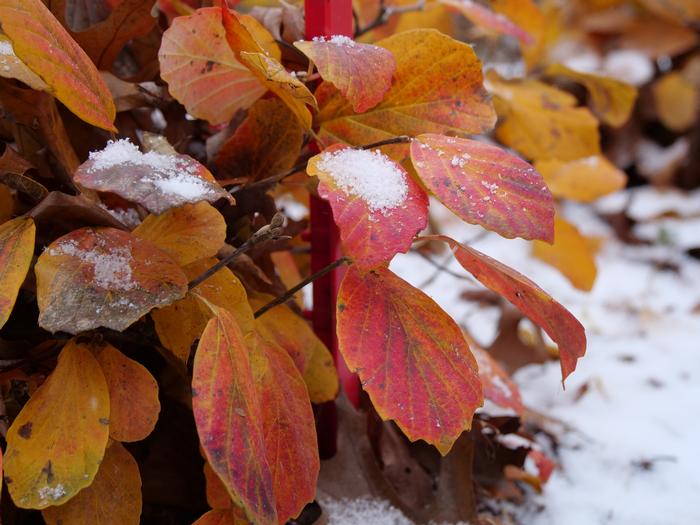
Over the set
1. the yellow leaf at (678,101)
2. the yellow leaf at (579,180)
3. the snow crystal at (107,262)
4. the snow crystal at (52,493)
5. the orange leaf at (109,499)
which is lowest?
the yellow leaf at (678,101)

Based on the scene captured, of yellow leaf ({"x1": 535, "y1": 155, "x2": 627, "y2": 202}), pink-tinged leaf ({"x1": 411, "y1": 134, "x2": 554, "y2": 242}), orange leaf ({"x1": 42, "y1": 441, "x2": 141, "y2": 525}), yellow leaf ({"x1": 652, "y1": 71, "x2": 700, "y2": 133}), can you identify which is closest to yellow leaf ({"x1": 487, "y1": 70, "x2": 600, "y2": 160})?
yellow leaf ({"x1": 535, "y1": 155, "x2": 627, "y2": 202})

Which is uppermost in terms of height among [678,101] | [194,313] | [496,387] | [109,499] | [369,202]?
[369,202]

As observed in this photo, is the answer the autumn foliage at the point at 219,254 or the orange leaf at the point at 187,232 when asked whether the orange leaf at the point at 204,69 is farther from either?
the orange leaf at the point at 187,232

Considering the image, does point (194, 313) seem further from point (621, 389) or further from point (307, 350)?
point (621, 389)

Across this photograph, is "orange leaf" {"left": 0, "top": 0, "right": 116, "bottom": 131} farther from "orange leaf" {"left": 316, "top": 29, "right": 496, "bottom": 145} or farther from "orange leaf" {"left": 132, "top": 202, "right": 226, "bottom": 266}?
"orange leaf" {"left": 316, "top": 29, "right": 496, "bottom": 145}

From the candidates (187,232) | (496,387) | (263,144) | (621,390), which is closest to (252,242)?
(187,232)

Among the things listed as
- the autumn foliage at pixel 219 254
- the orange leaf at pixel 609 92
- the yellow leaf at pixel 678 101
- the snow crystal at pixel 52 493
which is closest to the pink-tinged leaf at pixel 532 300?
the autumn foliage at pixel 219 254
